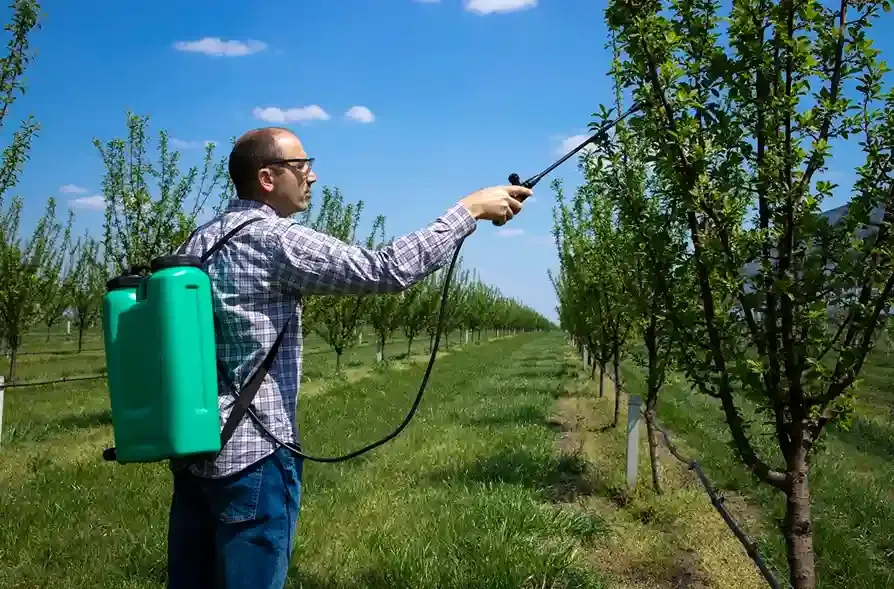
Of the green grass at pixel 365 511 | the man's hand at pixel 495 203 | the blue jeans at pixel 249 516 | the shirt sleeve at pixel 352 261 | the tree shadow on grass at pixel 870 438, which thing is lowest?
the tree shadow on grass at pixel 870 438

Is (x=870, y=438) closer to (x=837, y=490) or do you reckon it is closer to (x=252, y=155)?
(x=837, y=490)

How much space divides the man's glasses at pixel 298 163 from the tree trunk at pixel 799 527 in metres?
2.30

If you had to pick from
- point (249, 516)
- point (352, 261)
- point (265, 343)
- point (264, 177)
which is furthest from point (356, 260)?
point (249, 516)

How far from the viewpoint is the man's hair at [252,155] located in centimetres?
225

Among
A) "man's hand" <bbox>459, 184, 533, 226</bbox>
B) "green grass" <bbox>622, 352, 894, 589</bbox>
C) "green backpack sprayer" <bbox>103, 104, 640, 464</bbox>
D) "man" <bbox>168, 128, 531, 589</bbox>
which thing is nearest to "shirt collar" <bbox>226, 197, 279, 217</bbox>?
"man" <bbox>168, 128, 531, 589</bbox>

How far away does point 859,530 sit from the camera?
5.74 meters

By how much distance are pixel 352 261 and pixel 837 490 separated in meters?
6.61

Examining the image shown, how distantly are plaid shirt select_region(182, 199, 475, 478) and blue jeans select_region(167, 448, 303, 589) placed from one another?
5cm

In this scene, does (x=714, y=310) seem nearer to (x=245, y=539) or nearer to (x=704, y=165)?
(x=704, y=165)

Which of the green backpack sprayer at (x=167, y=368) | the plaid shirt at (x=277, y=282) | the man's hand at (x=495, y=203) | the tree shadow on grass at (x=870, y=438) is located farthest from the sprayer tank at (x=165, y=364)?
the tree shadow on grass at (x=870, y=438)

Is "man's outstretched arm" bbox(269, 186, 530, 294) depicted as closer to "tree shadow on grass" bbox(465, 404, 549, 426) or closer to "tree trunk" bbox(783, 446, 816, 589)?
"tree trunk" bbox(783, 446, 816, 589)

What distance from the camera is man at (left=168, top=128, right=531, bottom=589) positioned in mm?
2037

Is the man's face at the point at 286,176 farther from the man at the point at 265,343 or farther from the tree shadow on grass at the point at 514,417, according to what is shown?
the tree shadow on grass at the point at 514,417

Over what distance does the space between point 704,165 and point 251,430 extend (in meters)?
2.03
